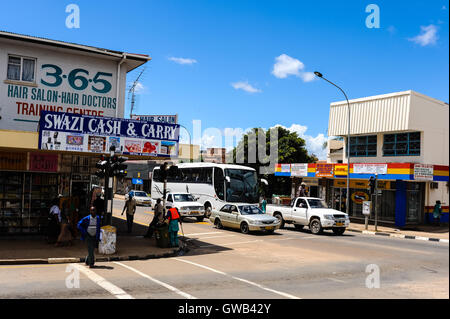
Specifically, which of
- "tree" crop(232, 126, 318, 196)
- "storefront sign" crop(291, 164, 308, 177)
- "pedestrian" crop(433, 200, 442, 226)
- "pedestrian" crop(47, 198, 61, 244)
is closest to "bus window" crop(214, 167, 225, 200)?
"storefront sign" crop(291, 164, 308, 177)

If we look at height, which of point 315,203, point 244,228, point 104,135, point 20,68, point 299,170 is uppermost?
point 20,68

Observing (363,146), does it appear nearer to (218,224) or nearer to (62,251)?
(218,224)

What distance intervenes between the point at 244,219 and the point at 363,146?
15.5 metres

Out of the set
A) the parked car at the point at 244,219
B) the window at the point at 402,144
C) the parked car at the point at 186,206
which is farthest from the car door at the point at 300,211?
the window at the point at 402,144

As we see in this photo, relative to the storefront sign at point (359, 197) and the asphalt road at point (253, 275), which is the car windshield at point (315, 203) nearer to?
the asphalt road at point (253, 275)

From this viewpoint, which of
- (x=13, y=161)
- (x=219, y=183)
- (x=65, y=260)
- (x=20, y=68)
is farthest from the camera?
(x=219, y=183)

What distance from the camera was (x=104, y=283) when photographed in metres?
9.75

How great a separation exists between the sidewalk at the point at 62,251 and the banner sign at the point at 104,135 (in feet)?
11.5

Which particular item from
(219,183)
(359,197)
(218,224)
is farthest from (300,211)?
(359,197)

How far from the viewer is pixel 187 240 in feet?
60.8

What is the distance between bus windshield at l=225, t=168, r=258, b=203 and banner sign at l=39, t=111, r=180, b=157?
10847 millimetres

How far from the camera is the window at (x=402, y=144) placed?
1115 inches

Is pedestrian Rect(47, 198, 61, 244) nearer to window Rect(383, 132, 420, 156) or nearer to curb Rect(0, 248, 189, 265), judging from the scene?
curb Rect(0, 248, 189, 265)
